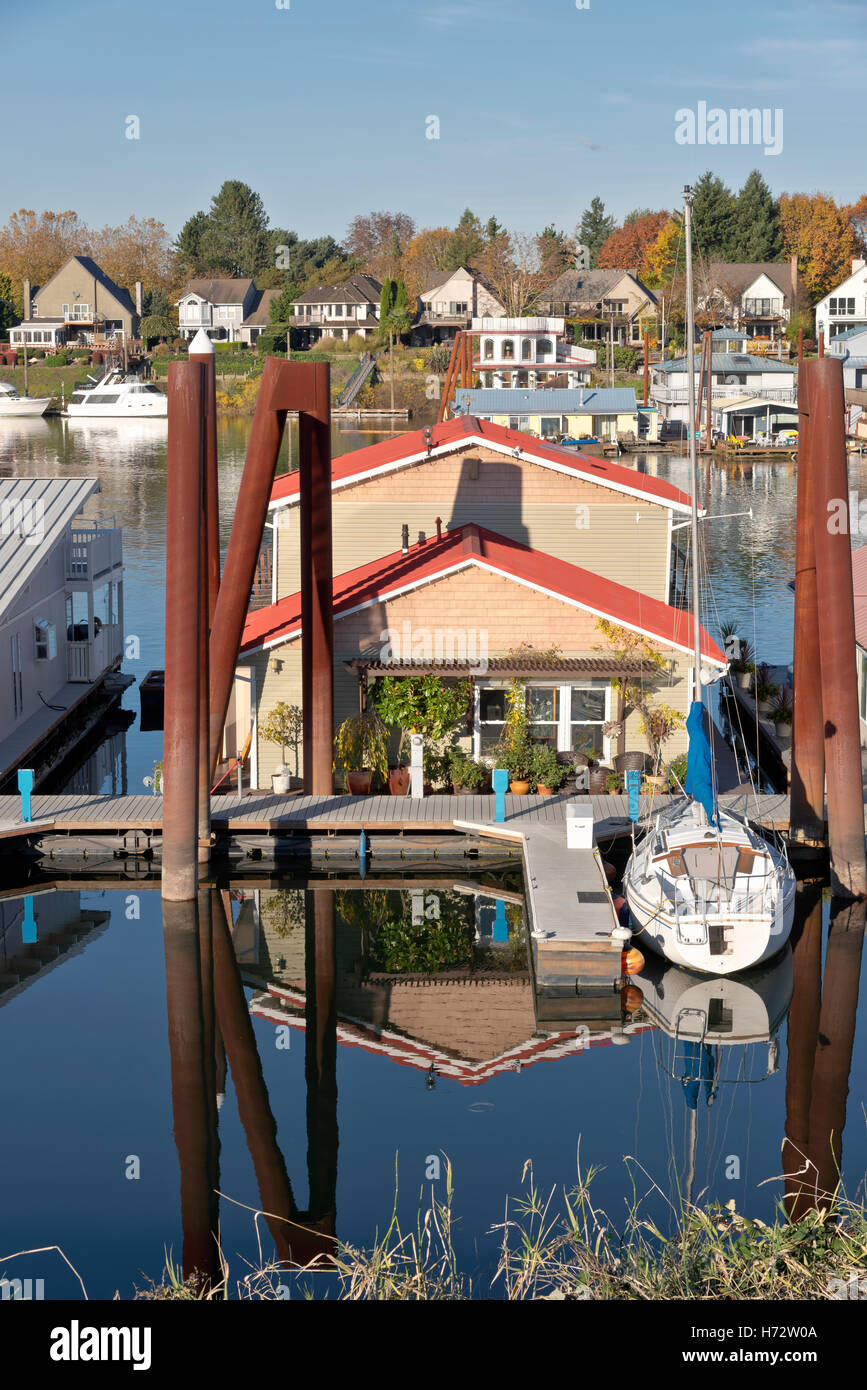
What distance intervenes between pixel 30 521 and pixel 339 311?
380ft

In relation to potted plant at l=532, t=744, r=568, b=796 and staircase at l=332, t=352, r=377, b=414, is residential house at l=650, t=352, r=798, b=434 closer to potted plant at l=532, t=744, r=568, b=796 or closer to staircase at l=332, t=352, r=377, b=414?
staircase at l=332, t=352, r=377, b=414

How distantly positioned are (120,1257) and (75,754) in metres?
20.0

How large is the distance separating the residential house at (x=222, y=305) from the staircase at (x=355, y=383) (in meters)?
21.4

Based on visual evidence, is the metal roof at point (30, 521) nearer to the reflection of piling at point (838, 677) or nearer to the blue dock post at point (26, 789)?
the blue dock post at point (26, 789)

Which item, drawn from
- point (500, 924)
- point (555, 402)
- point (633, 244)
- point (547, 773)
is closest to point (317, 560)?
point (547, 773)

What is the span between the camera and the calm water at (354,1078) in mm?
16312

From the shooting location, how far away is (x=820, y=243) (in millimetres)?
144750

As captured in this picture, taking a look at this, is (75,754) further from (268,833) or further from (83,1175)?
(83,1175)

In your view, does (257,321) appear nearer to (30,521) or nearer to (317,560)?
(30,521)

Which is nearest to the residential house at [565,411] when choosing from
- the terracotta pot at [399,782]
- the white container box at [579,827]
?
the terracotta pot at [399,782]

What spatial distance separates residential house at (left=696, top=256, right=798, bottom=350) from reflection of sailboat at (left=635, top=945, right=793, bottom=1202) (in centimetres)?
11870

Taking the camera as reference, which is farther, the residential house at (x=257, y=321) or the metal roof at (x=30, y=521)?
the residential house at (x=257, y=321)

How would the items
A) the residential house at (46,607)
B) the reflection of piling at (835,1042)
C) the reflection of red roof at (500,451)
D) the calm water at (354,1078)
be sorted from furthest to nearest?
1. the reflection of red roof at (500,451)
2. the residential house at (46,607)
3. the reflection of piling at (835,1042)
4. the calm water at (354,1078)
